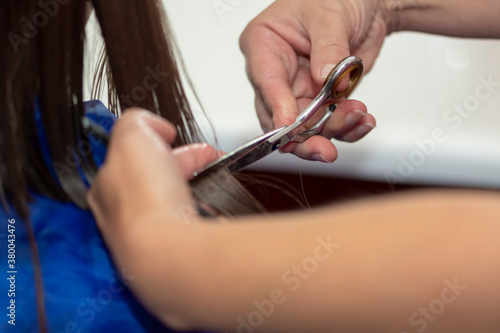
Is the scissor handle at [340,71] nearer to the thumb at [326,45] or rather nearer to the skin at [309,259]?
the thumb at [326,45]

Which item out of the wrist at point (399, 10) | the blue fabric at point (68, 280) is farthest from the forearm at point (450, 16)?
the blue fabric at point (68, 280)

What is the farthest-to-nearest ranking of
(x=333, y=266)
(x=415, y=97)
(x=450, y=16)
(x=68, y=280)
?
(x=415, y=97)
(x=450, y=16)
(x=68, y=280)
(x=333, y=266)

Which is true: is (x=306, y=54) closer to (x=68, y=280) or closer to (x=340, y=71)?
(x=340, y=71)

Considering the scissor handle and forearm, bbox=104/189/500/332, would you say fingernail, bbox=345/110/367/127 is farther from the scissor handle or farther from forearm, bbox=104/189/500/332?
forearm, bbox=104/189/500/332

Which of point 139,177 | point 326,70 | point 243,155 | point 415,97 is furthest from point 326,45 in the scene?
point 415,97

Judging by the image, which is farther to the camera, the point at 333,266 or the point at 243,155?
the point at 243,155

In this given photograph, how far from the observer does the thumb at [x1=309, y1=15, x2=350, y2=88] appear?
1.56ft

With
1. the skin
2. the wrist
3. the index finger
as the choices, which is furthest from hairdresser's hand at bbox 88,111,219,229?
the wrist

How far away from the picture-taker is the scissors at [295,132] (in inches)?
16.0

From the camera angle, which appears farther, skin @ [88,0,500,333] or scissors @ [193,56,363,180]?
scissors @ [193,56,363,180]

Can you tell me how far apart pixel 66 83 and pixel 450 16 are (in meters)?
0.39

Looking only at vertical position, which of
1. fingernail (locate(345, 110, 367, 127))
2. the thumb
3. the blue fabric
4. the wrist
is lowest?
the blue fabric

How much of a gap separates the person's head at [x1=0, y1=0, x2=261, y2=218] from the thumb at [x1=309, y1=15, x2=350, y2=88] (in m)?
0.10

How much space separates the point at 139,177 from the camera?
286 mm
